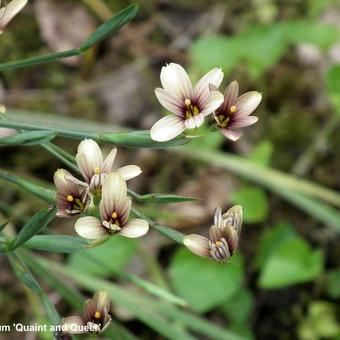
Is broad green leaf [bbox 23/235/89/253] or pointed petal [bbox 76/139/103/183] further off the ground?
pointed petal [bbox 76/139/103/183]

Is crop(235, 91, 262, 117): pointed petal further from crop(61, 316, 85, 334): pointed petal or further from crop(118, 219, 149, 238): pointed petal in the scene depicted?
crop(61, 316, 85, 334): pointed petal

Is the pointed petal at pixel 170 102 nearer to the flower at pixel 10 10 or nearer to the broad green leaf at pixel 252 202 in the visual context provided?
the flower at pixel 10 10


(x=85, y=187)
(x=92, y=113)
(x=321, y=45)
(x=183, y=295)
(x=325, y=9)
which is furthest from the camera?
(x=325, y=9)

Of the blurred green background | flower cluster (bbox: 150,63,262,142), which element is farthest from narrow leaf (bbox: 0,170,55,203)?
the blurred green background

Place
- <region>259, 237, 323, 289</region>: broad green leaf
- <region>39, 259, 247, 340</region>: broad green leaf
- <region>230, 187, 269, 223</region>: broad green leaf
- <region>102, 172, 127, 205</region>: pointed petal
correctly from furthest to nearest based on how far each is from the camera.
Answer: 1. <region>230, 187, 269, 223</region>: broad green leaf
2. <region>259, 237, 323, 289</region>: broad green leaf
3. <region>39, 259, 247, 340</region>: broad green leaf
4. <region>102, 172, 127, 205</region>: pointed petal

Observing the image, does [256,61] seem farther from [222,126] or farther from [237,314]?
[222,126]

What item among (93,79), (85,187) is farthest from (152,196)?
(93,79)
